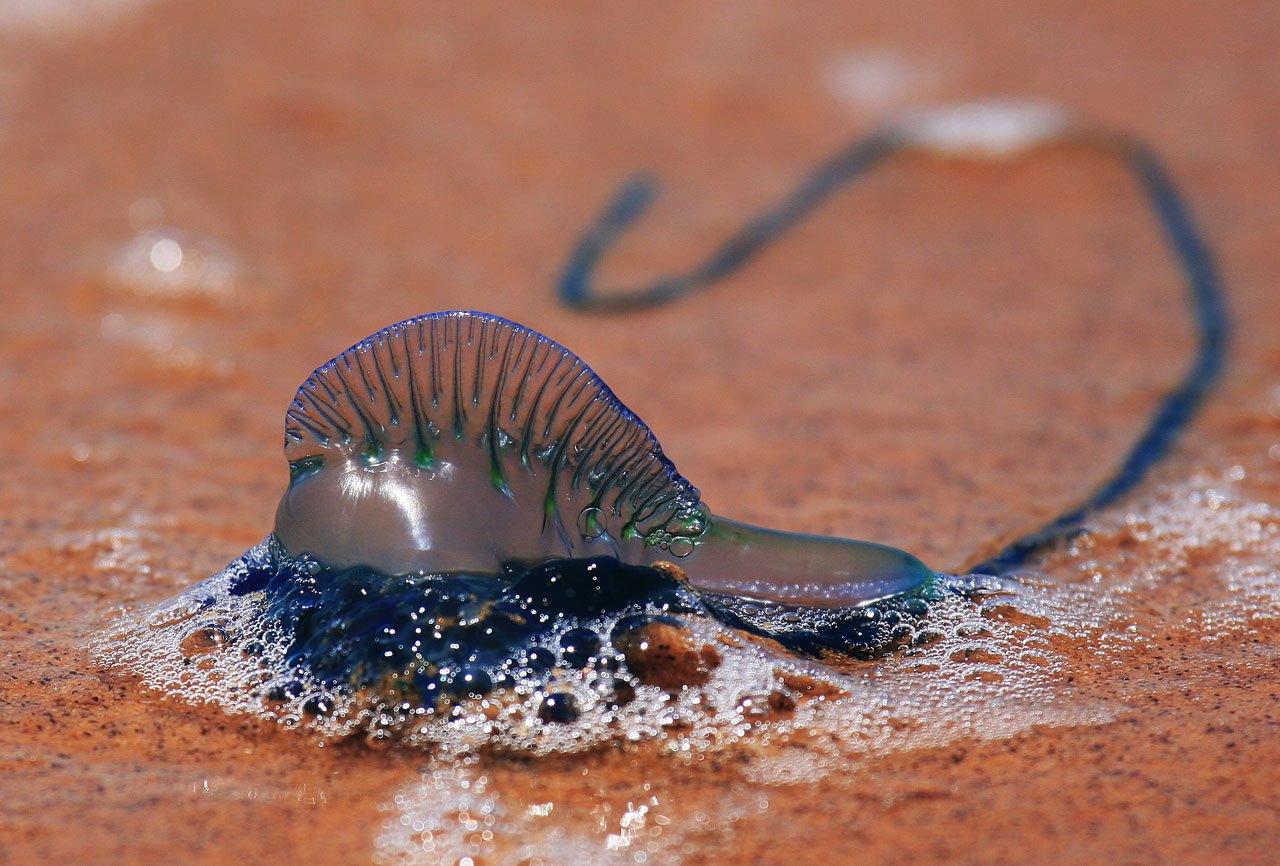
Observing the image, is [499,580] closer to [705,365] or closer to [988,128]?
[705,365]

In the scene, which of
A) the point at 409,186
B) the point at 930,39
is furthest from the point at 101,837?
the point at 930,39

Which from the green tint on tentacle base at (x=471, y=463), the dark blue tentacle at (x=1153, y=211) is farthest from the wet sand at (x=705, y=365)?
the green tint on tentacle base at (x=471, y=463)

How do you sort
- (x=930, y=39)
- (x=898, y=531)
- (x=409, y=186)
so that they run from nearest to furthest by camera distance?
(x=898, y=531), (x=409, y=186), (x=930, y=39)

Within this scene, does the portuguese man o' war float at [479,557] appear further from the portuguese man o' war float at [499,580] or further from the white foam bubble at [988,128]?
the white foam bubble at [988,128]

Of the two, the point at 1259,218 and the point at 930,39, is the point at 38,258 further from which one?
the point at 1259,218

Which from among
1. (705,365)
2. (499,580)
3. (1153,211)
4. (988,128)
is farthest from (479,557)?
(988,128)

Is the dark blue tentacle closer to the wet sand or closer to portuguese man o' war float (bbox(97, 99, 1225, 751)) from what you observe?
the wet sand

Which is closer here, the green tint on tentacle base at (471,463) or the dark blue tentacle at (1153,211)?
the green tint on tentacle base at (471,463)
